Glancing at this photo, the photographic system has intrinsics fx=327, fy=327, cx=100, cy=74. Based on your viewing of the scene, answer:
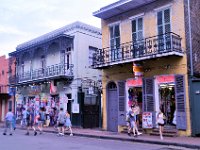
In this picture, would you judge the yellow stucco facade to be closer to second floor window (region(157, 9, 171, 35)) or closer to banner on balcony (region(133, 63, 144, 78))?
second floor window (region(157, 9, 171, 35))

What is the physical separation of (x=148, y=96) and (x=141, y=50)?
8.73 ft

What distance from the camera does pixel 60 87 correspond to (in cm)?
2609

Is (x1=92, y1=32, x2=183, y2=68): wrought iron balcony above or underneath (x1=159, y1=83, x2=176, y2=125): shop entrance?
above

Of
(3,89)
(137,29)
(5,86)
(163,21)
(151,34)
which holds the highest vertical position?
(163,21)

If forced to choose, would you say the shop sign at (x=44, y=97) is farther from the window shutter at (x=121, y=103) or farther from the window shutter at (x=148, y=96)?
the window shutter at (x=148, y=96)

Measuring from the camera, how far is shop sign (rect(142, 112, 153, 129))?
18.4m

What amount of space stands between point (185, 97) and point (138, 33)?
16.7ft

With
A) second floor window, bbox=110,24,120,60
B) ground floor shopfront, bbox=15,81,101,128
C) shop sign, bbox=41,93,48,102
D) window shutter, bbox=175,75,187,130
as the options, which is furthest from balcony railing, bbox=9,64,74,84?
window shutter, bbox=175,75,187,130

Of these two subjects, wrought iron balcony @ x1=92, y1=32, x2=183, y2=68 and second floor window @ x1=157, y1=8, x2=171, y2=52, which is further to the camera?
second floor window @ x1=157, y1=8, x2=171, y2=52

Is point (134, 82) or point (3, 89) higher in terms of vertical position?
point (3, 89)

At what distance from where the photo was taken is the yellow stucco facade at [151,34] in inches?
680

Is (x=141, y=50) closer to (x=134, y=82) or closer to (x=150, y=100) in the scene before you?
(x=134, y=82)

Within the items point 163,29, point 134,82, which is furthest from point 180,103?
point 163,29

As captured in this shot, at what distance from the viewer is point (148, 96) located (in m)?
18.7
